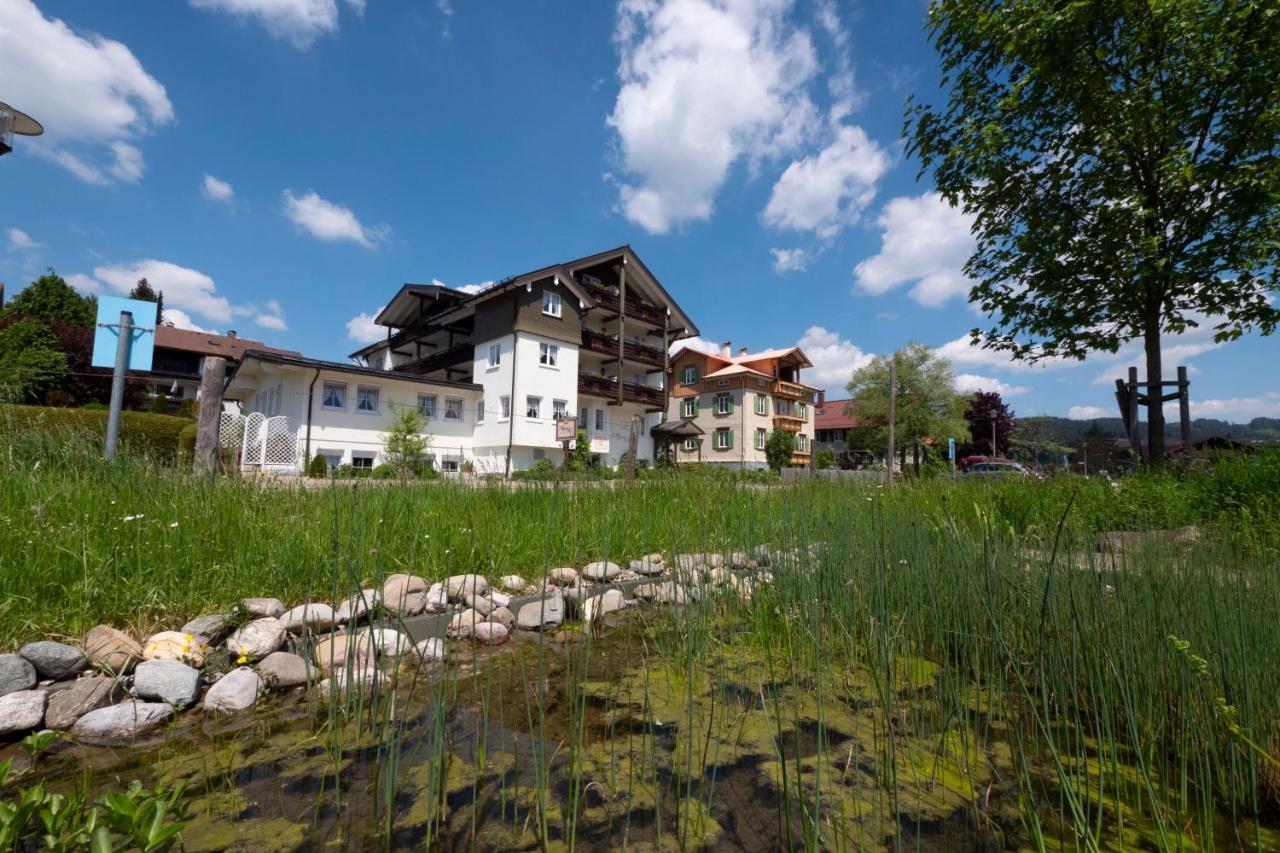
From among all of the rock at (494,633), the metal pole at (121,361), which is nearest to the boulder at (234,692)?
the rock at (494,633)

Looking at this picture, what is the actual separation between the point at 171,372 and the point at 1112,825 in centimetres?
4867

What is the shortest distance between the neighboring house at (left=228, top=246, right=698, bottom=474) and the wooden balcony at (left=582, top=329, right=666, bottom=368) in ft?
0.20

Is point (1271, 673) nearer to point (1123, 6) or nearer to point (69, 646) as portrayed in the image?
point (69, 646)

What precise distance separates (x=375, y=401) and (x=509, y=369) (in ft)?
17.2

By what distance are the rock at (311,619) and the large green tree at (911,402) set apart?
1345 inches

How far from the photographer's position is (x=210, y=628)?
256 centimetres

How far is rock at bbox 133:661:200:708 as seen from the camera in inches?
83.7

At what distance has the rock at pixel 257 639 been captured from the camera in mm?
2484

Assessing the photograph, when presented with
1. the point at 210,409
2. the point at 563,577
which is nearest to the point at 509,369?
the point at 210,409

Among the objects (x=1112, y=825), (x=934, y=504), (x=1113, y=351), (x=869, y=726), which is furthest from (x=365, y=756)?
(x=1113, y=351)

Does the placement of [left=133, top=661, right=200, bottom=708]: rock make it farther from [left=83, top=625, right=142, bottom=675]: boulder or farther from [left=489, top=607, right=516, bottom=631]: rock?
[left=489, top=607, right=516, bottom=631]: rock

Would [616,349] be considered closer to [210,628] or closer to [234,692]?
[210,628]

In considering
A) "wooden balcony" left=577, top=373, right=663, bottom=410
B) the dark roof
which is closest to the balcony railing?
"wooden balcony" left=577, top=373, right=663, bottom=410

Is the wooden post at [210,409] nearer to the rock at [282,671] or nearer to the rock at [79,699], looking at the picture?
the rock at [79,699]
